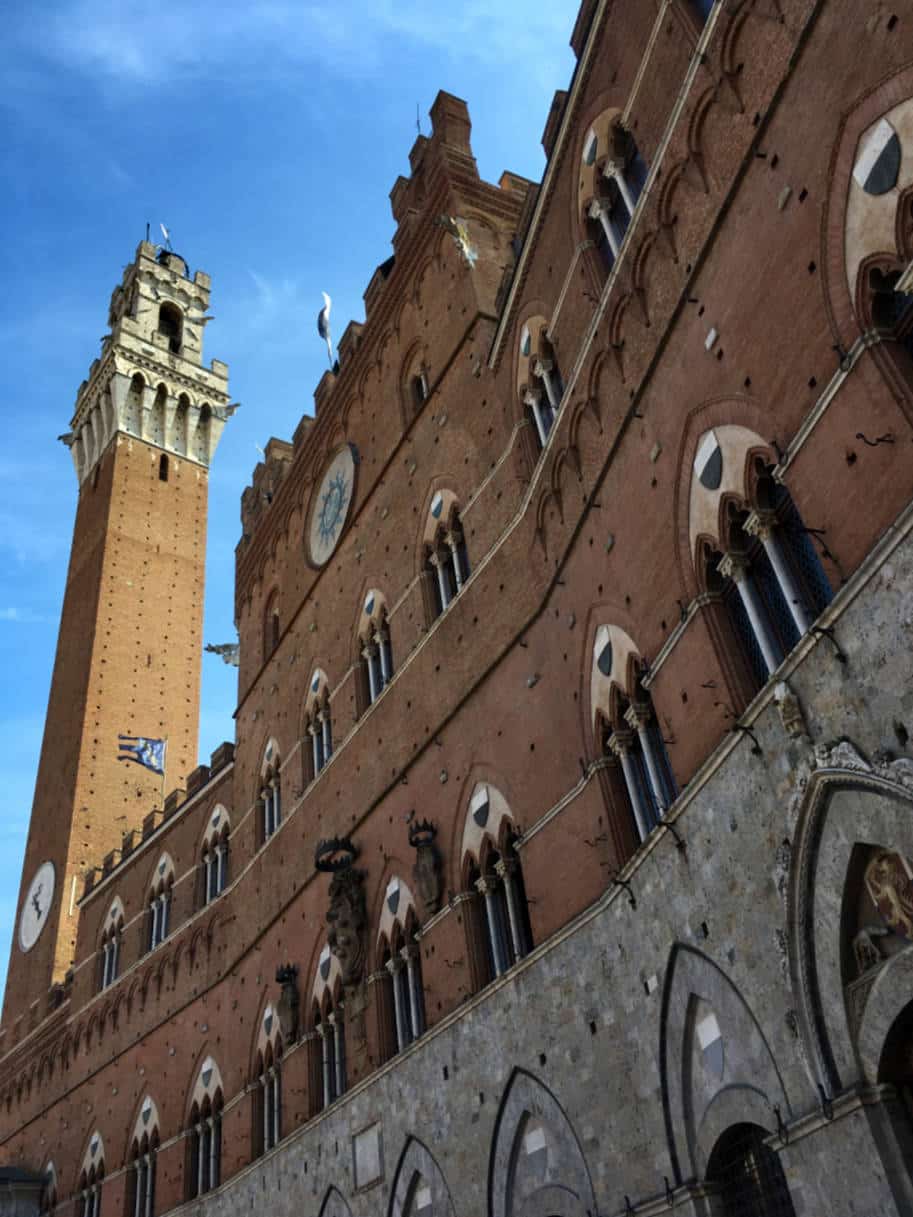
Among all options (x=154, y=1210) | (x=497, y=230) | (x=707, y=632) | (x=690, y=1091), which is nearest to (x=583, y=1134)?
(x=690, y=1091)

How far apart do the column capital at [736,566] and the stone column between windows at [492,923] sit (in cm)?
497

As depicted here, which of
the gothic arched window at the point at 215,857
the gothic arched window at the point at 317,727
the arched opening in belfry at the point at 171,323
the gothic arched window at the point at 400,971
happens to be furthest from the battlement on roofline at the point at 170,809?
the arched opening in belfry at the point at 171,323

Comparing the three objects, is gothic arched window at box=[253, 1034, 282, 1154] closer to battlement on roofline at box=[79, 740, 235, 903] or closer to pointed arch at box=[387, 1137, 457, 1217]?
pointed arch at box=[387, 1137, 457, 1217]

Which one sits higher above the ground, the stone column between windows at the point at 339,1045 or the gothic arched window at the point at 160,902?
the gothic arched window at the point at 160,902

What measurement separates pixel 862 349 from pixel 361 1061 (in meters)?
10.2

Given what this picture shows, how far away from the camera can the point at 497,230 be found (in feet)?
49.4

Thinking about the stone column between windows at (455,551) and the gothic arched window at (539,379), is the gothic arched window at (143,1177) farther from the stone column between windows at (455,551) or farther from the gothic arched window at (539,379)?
the gothic arched window at (539,379)

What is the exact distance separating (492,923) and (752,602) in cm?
517

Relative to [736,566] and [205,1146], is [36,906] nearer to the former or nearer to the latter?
[205,1146]

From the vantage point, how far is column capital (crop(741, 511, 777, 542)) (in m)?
6.84

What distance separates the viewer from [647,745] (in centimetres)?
853

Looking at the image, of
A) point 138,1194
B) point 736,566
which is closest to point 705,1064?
point 736,566

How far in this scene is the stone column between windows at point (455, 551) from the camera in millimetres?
13031

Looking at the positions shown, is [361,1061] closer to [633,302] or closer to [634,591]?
[634,591]
